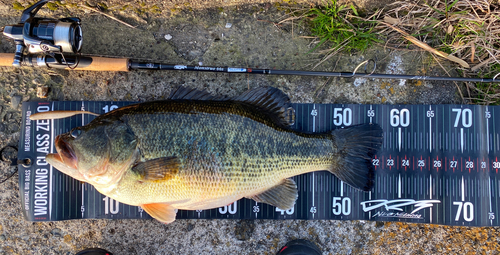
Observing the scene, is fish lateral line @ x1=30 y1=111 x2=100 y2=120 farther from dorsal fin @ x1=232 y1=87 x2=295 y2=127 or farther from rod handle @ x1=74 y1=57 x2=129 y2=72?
dorsal fin @ x1=232 y1=87 x2=295 y2=127

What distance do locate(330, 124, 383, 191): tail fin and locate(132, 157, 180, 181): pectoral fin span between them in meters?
1.54

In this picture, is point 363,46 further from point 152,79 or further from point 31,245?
point 31,245

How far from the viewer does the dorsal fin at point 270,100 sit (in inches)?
106

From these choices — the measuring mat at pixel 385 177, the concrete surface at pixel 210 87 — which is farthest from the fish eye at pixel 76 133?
the concrete surface at pixel 210 87

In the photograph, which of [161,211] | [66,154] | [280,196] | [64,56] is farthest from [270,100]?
[64,56]

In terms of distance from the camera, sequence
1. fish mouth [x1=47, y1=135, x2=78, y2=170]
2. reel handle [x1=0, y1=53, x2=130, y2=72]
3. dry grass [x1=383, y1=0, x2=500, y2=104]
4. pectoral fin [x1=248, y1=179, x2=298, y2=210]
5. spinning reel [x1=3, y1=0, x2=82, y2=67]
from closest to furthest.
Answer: fish mouth [x1=47, y1=135, x2=78, y2=170], spinning reel [x1=3, y1=0, x2=82, y2=67], pectoral fin [x1=248, y1=179, x2=298, y2=210], reel handle [x1=0, y1=53, x2=130, y2=72], dry grass [x1=383, y1=0, x2=500, y2=104]

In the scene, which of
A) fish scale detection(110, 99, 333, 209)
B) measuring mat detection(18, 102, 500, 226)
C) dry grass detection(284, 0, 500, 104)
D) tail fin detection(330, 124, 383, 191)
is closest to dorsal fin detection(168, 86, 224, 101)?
→ fish scale detection(110, 99, 333, 209)

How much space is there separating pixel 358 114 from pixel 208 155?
1686 mm

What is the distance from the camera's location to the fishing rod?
253cm

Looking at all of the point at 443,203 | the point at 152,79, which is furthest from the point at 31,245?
the point at 443,203

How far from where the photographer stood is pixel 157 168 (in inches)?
90.3

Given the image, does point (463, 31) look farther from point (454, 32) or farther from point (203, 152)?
point (203, 152)

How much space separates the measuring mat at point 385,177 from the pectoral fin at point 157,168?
817 mm

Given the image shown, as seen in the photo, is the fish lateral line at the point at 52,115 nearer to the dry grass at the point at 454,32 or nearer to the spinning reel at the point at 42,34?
the spinning reel at the point at 42,34
